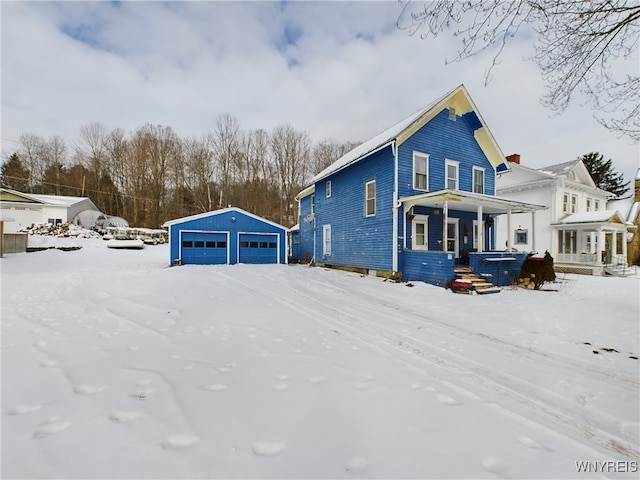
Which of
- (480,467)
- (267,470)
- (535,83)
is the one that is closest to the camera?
(267,470)

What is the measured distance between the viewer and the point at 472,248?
13.4 m

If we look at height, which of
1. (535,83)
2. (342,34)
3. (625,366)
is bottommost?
(625,366)

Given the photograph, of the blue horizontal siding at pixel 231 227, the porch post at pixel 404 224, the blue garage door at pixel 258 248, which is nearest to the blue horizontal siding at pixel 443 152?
the porch post at pixel 404 224

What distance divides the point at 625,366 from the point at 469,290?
5.00 m

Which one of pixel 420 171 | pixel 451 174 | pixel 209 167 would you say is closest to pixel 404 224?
pixel 420 171

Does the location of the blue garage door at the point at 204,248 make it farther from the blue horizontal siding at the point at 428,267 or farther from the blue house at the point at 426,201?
the blue horizontal siding at the point at 428,267

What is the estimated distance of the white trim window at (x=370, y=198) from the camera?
12.5m

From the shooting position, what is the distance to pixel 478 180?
13.9 meters

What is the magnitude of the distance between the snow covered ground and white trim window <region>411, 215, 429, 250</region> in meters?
6.27

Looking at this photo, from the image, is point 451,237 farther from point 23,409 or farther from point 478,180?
point 23,409

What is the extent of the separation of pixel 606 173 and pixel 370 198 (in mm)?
34025

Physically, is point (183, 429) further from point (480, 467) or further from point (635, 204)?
point (635, 204)

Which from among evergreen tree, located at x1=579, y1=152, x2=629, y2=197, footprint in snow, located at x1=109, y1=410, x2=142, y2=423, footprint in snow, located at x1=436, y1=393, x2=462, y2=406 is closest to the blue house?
footprint in snow, located at x1=436, y1=393, x2=462, y2=406

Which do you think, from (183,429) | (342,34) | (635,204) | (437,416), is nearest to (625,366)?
(437,416)
